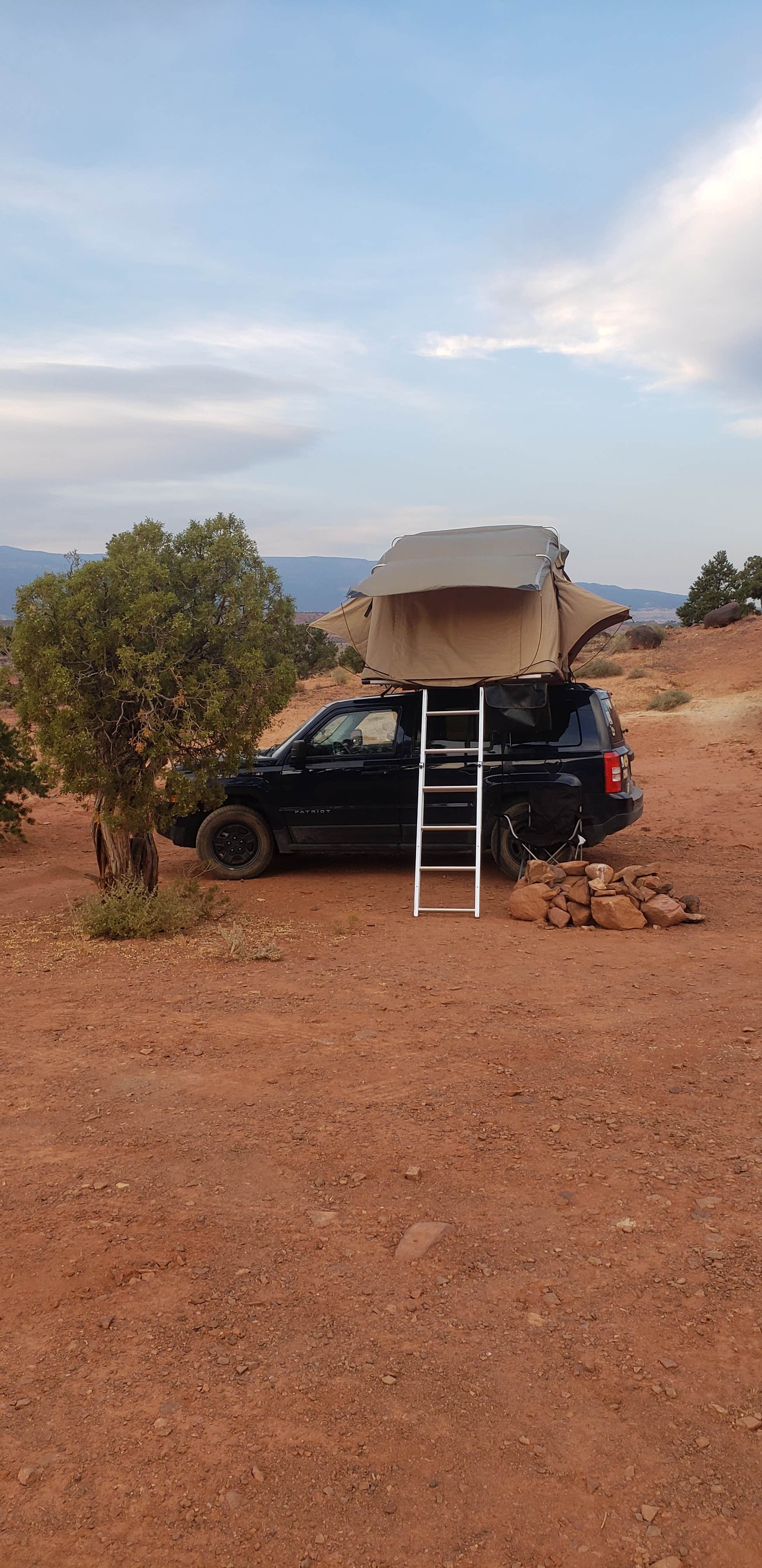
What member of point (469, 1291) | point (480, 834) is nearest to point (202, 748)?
point (480, 834)

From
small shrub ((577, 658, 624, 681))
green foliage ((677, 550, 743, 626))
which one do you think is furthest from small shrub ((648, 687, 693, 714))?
green foliage ((677, 550, 743, 626))

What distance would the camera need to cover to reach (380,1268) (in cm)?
355

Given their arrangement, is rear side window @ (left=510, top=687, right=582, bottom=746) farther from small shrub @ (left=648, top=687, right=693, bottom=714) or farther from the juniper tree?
small shrub @ (left=648, top=687, right=693, bottom=714)

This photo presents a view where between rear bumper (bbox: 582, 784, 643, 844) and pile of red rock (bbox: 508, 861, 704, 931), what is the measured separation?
0.75 meters

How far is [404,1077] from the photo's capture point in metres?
5.23

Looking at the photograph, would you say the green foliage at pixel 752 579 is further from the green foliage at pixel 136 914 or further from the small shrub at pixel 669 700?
the green foliage at pixel 136 914

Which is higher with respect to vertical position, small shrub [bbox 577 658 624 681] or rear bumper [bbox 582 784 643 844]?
small shrub [bbox 577 658 624 681]

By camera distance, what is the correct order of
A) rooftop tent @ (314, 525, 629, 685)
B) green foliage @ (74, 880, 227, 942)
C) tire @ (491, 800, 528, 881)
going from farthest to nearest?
tire @ (491, 800, 528, 881)
rooftop tent @ (314, 525, 629, 685)
green foliage @ (74, 880, 227, 942)

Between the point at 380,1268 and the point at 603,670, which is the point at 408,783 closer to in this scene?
the point at 380,1268

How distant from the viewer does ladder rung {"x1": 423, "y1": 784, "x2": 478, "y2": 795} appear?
9453 mm

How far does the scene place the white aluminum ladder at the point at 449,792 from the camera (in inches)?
358

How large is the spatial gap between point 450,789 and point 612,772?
154 centimetres

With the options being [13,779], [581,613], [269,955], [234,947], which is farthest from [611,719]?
[13,779]

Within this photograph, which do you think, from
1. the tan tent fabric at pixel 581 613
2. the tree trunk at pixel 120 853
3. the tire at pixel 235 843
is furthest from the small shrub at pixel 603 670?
the tree trunk at pixel 120 853
